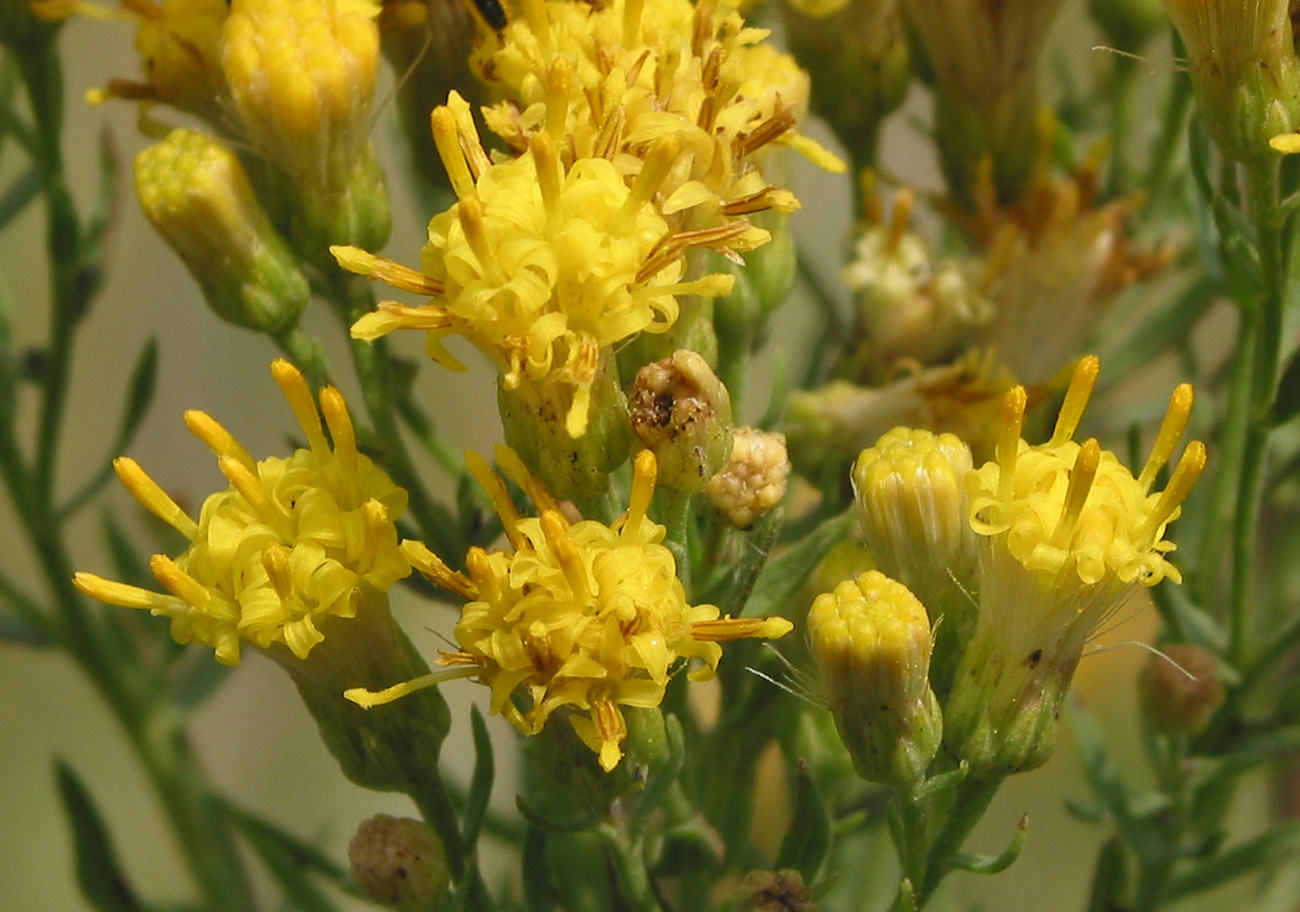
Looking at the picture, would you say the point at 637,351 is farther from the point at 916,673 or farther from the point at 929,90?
the point at 929,90

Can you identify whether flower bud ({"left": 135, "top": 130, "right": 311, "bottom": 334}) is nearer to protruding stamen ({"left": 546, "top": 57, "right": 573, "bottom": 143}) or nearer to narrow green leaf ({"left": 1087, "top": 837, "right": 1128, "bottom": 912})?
protruding stamen ({"left": 546, "top": 57, "right": 573, "bottom": 143})

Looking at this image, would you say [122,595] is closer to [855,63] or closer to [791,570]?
[791,570]

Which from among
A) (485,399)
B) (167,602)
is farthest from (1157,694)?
(485,399)

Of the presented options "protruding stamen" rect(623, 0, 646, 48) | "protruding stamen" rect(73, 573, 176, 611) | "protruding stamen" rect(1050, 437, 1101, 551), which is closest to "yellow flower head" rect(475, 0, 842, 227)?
"protruding stamen" rect(623, 0, 646, 48)

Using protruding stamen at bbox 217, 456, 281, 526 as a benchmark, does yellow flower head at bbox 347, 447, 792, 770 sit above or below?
below

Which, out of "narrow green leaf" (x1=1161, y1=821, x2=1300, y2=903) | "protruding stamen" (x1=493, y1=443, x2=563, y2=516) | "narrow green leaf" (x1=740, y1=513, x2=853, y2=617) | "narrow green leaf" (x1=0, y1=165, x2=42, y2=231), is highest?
"protruding stamen" (x1=493, y1=443, x2=563, y2=516)

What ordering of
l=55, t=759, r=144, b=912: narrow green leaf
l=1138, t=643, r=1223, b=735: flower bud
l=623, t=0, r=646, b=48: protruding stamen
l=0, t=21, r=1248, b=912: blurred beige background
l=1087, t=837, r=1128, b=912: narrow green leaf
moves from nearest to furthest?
l=623, t=0, r=646, b=48: protruding stamen, l=1138, t=643, r=1223, b=735: flower bud, l=1087, t=837, r=1128, b=912: narrow green leaf, l=55, t=759, r=144, b=912: narrow green leaf, l=0, t=21, r=1248, b=912: blurred beige background

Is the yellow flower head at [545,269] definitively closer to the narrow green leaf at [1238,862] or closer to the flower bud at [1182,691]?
the flower bud at [1182,691]
